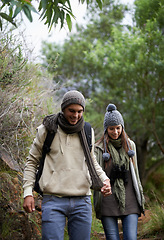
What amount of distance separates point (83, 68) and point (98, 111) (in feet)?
15.5

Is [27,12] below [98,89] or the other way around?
below

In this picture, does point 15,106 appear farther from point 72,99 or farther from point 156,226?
point 156,226

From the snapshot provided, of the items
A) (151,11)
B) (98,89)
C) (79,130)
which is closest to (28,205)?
(79,130)

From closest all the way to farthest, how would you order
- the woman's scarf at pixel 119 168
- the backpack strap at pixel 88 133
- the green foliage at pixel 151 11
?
the backpack strap at pixel 88 133
the woman's scarf at pixel 119 168
the green foliage at pixel 151 11

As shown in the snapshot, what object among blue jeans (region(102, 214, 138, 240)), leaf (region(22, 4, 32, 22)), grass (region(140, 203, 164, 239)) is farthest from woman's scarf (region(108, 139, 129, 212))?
leaf (region(22, 4, 32, 22))

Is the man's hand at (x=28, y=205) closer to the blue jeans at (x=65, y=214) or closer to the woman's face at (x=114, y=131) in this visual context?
the blue jeans at (x=65, y=214)

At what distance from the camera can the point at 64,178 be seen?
10.1 ft

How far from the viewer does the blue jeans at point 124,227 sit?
3900mm

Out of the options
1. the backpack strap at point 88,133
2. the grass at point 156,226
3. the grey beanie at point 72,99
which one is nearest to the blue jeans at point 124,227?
the backpack strap at point 88,133

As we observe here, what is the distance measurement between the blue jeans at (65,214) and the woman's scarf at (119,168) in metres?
0.94

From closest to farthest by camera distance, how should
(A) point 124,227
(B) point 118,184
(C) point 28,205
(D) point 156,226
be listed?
(C) point 28,205, (A) point 124,227, (B) point 118,184, (D) point 156,226

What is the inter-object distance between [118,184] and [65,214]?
1151mm

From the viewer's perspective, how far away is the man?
304 cm

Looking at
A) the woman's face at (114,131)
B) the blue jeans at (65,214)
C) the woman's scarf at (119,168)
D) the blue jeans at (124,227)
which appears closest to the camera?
the blue jeans at (65,214)
